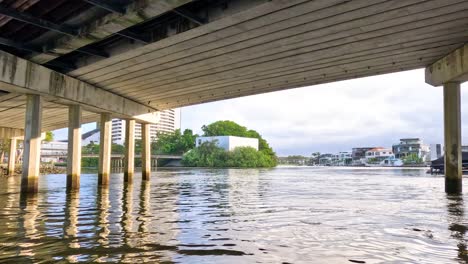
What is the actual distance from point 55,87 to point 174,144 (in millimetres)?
126064

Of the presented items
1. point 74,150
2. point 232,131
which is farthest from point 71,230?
point 232,131

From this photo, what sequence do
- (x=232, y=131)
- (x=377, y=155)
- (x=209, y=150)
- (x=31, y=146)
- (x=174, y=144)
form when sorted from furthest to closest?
1. (x=377, y=155)
2. (x=232, y=131)
3. (x=174, y=144)
4. (x=209, y=150)
5. (x=31, y=146)

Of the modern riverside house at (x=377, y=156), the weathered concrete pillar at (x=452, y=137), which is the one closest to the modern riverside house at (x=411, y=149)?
the modern riverside house at (x=377, y=156)

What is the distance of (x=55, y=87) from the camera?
21.0 metres

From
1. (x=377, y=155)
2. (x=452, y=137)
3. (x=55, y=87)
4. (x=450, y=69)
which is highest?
(x=450, y=69)

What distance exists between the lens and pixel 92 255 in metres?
6.08

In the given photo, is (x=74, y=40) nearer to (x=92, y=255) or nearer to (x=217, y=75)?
(x=217, y=75)

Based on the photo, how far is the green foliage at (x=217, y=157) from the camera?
397 feet

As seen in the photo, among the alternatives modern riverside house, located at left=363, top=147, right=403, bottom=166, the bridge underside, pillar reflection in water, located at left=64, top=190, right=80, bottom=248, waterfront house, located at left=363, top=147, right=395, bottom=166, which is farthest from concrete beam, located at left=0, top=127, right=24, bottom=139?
waterfront house, located at left=363, top=147, right=395, bottom=166

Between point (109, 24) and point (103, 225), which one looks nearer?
point (103, 225)

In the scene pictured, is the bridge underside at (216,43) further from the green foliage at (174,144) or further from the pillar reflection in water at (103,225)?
the green foliage at (174,144)

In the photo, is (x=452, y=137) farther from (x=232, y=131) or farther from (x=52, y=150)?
(x=52, y=150)

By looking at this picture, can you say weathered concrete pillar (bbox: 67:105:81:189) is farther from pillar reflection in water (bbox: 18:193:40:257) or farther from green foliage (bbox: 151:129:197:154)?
green foliage (bbox: 151:129:197:154)

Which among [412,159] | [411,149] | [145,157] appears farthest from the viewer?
[411,149]
